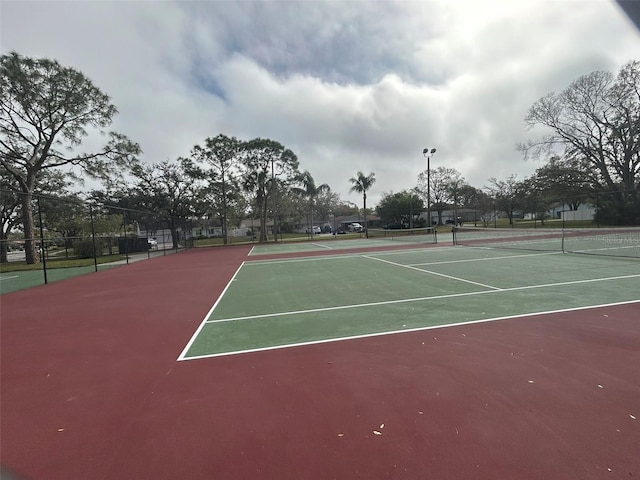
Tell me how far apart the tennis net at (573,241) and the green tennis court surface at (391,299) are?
12.3 feet

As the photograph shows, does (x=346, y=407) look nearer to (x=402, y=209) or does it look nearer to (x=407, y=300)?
(x=407, y=300)

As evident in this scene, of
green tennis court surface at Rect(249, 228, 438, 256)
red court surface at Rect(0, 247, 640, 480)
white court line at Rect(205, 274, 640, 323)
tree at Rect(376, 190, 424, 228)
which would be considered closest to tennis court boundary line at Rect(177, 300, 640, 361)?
red court surface at Rect(0, 247, 640, 480)

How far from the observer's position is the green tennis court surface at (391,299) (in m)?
5.69

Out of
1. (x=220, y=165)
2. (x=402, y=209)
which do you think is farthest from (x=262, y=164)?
(x=402, y=209)

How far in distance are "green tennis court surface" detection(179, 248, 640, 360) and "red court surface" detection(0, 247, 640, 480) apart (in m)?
0.58

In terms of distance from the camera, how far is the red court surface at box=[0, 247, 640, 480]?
99.7 inches

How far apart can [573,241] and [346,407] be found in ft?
78.8

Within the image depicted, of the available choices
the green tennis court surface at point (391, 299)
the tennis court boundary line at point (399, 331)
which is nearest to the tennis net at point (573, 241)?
the green tennis court surface at point (391, 299)

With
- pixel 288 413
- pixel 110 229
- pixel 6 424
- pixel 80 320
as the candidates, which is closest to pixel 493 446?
pixel 288 413

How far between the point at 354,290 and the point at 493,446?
21.3ft

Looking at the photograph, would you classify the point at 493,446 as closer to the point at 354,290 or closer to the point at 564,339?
the point at 564,339

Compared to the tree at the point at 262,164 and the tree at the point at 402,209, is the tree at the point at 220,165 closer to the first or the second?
the tree at the point at 262,164

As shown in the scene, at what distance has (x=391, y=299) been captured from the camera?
308 inches

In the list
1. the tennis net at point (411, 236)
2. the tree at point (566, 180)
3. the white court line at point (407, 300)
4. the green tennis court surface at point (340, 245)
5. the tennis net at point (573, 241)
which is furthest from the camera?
the tree at point (566, 180)
